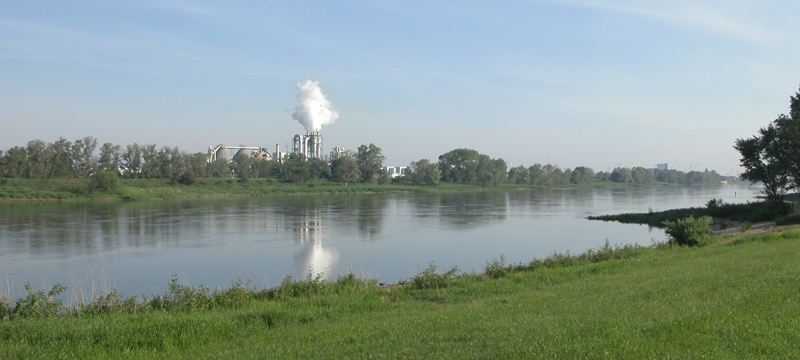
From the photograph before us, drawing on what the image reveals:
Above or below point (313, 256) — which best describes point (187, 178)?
above

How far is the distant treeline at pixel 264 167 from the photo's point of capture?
233 feet

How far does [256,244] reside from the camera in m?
25.1

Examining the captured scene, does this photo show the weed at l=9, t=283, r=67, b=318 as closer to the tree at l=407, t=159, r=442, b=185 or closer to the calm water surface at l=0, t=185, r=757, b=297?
the calm water surface at l=0, t=185, r=757, b=297

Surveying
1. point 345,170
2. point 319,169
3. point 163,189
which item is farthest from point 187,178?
point 345,170

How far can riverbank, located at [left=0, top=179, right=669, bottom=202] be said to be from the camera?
2327 inches

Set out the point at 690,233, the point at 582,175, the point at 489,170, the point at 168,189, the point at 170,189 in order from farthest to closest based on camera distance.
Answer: the point at 582,175
the point at 489,170
the point at 170,189
the point at 168,189
the point at 690,233

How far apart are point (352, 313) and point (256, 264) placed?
11.8 m

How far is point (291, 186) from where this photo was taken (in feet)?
274

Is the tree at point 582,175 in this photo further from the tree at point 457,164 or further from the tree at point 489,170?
the tree at point 457,164

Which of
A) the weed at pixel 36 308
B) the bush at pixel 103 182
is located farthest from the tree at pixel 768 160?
the bush at pixel 103 182

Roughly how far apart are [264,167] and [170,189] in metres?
26.2

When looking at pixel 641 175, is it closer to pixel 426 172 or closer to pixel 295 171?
pixel 426 172

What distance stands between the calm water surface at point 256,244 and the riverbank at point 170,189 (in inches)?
796

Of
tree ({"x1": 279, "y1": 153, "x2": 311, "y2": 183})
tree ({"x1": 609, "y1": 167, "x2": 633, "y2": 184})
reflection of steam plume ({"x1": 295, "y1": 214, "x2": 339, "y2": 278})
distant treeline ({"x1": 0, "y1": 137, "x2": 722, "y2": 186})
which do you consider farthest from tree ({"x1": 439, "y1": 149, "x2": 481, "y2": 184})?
reflection of steam plume ({"x1": 295, "y1": 214, "x2": 339, "y2": 278})
